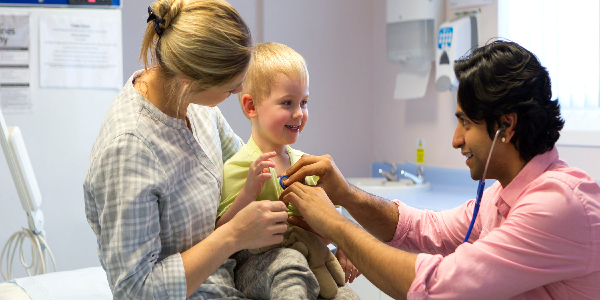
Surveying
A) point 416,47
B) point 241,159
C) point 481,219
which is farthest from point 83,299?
point 416,47

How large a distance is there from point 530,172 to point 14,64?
2.19 meters

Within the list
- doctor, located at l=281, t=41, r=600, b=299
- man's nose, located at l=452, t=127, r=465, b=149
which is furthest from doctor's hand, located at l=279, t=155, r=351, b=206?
man's nose, located at l=452, t=127, r=465, b=149

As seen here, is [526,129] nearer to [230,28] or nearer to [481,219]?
[481,219]

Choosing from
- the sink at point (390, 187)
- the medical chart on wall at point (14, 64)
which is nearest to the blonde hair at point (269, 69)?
the medical chart on wall at point (14, 64)

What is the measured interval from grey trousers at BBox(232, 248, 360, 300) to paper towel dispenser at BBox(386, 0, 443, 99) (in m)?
2.14

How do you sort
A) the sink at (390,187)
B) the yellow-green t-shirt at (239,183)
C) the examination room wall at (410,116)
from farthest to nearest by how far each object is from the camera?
the examination room wall at (410,116) → the sink at (390,187) → the yellow-green t-shirt at (239,183)

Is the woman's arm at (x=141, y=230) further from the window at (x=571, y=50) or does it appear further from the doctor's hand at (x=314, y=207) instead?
the window at (x=571, y=50)

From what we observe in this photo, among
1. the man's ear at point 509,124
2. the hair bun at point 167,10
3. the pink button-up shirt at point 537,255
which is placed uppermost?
the hair bun at point 167,10

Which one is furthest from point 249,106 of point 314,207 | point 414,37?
point 414,37

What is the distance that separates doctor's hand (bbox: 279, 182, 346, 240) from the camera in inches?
50.1

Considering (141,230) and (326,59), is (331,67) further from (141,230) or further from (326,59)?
(141,230)

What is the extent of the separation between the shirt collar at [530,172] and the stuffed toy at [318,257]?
45 centimetres

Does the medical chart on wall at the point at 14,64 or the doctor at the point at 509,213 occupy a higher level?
the medical chart on wall at the point at 14,64

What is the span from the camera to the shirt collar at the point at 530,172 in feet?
3.90
